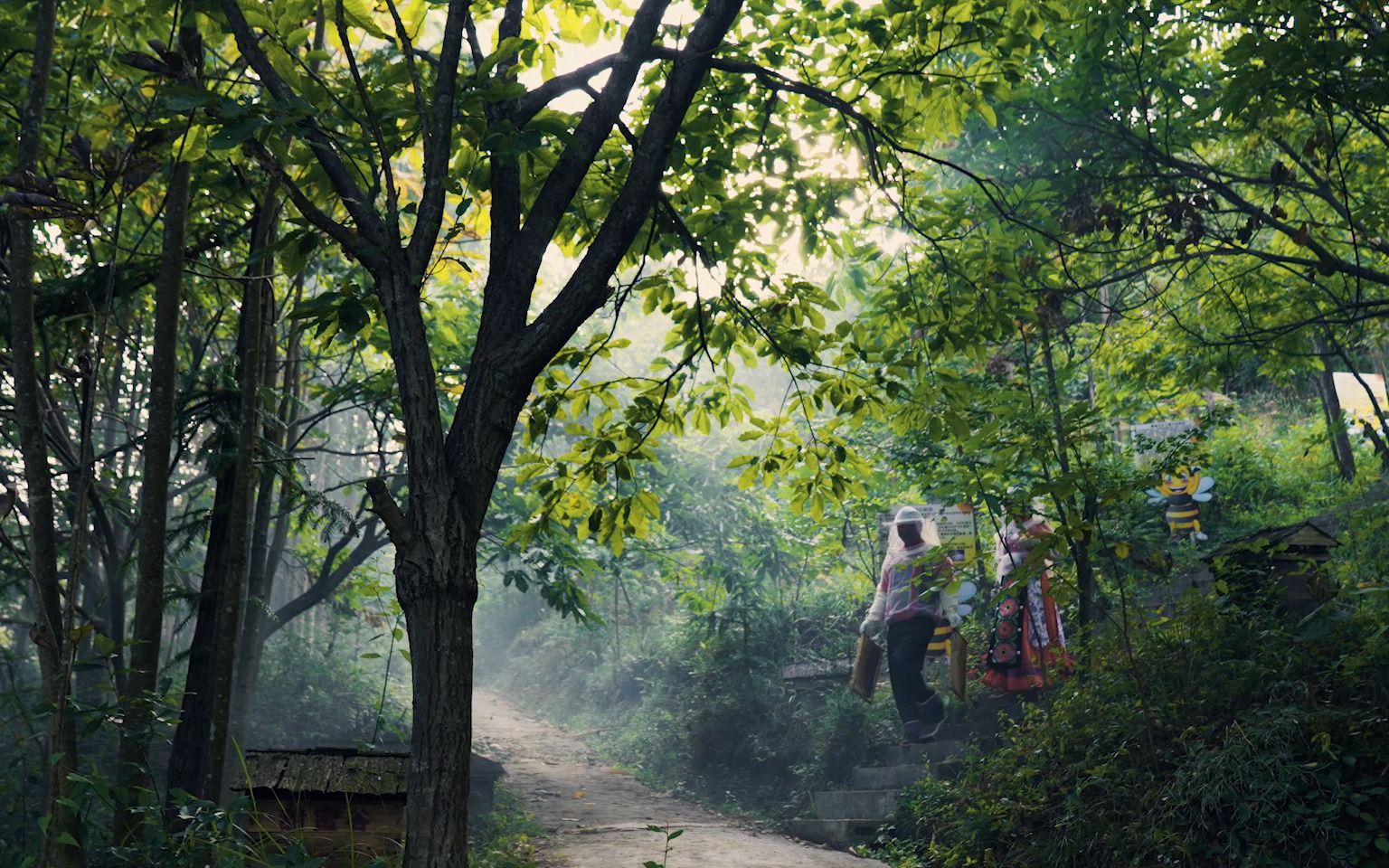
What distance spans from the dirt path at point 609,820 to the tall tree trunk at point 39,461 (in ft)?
17.1

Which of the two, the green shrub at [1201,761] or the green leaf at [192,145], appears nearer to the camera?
the green leaf at [192,145]

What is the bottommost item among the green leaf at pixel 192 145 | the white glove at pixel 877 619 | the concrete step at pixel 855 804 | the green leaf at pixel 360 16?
the concrete step at pixel 855 804

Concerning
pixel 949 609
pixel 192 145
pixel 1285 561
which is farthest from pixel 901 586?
pixel 192 145

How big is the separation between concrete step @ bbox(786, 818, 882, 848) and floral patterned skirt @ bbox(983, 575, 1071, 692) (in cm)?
183

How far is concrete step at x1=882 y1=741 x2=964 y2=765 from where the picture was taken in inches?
369

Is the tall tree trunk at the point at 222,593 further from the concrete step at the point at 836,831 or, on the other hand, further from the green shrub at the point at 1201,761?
the concrete step at the point at 836,831

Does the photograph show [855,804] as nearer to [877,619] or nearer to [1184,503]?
[877,619]

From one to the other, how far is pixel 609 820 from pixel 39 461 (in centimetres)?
854

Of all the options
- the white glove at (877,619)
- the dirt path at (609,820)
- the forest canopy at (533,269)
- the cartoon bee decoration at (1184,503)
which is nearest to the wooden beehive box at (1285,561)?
the forest canopy at (533,269)

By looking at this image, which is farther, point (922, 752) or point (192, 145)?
point (922, 752)

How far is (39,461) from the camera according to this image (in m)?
3.69

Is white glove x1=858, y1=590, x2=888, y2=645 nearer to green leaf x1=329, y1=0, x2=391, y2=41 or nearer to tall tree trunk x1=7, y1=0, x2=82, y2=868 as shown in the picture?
tall tree trunk x1=7, y1=0, x2=82, y2=868

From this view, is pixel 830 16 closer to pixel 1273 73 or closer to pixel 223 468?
pixel 1273 73

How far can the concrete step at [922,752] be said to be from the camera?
30.8 ft
